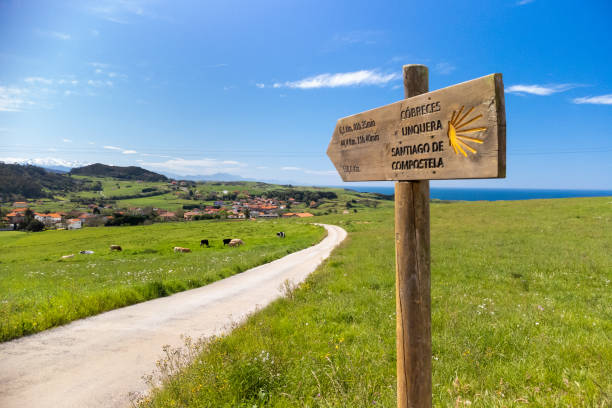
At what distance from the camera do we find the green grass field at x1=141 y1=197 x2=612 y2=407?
4.46 metres

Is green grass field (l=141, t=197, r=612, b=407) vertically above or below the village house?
above

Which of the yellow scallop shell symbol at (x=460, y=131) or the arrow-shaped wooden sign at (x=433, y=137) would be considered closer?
the arrow-shaped wooden sign at (x=433, y=137)

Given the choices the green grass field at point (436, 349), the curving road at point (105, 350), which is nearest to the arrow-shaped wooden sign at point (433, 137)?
the green grass field at point (436, 349)

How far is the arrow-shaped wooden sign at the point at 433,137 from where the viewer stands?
2232mm

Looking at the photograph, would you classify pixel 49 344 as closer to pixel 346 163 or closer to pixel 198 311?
pixel 198 311

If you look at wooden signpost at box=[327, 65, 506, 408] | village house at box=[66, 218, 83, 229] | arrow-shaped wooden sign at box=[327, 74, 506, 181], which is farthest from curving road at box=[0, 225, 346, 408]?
village house at box=[66, 218, 83, 229]

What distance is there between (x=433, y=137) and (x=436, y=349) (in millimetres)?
5038

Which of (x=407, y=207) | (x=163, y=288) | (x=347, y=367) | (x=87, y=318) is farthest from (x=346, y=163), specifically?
(x=163, y=288)

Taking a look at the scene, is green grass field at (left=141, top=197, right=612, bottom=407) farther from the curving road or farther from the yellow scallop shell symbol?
the yellow scallop shell symbol

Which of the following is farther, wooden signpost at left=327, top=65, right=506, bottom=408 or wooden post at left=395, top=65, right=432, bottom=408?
wooden post at left=395, top=65, right=432, bottom=408

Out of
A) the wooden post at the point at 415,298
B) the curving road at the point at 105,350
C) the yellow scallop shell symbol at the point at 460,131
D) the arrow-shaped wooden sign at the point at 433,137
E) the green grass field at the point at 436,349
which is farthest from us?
the curving road at the point at 105,350

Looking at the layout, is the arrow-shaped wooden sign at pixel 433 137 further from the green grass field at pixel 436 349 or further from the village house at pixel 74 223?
the village house at pixel 74 223

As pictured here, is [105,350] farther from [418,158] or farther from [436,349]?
[418,158]

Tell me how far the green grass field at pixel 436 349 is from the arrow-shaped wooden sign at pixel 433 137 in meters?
3.19
